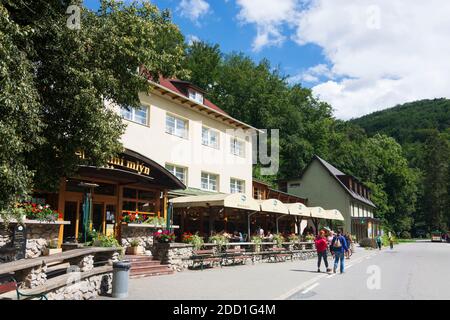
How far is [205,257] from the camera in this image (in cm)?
1777

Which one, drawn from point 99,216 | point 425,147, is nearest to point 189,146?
point 99,216

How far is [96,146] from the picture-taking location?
34.7 ft

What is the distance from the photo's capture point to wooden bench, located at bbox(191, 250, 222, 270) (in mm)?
17219

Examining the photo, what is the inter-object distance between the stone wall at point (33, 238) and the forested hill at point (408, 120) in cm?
10124

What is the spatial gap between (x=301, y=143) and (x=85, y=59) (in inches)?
1761

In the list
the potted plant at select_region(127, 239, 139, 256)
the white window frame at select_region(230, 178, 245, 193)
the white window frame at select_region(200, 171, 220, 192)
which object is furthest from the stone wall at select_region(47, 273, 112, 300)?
the white window frame at select_region(230, 178, 245, 193)

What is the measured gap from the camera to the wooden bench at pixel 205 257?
17219mm

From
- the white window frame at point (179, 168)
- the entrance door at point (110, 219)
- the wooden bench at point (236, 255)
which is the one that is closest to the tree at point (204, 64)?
the white window frame at point (179, 168)

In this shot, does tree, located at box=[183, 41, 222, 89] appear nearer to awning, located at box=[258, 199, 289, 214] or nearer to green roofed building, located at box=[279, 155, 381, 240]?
green roofed building, located at box=[279, 155, 381, 240]

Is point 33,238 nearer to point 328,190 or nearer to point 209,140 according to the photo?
point 209,140

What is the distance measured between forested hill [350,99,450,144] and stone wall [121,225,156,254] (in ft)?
317

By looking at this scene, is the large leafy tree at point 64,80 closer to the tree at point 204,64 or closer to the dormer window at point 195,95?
the dormer window at point 195,95
